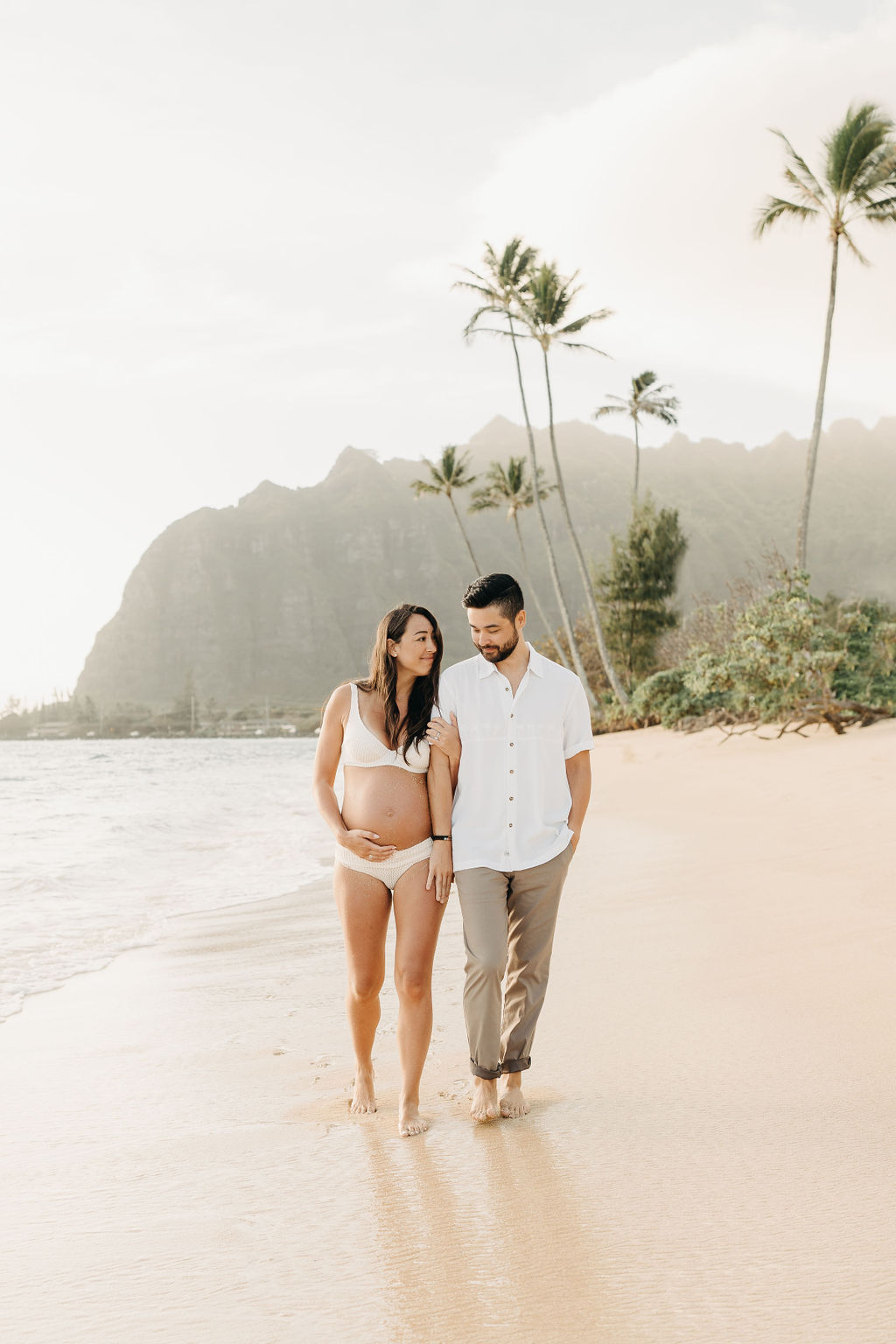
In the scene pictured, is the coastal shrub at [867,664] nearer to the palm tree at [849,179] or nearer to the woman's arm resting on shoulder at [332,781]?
the palm tree at [849,179]

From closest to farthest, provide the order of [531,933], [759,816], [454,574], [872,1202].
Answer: [872,1202]
[531,933]
[759,816]
[454,574]

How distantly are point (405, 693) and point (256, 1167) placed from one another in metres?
1.42

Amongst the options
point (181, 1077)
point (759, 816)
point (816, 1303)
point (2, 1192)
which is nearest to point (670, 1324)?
point (816, 1303)

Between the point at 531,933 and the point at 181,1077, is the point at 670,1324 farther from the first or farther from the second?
the point at 181,1077

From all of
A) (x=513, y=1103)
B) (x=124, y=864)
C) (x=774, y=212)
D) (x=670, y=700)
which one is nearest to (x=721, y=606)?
(x=670, y=700)

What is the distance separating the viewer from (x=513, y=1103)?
2951 mm

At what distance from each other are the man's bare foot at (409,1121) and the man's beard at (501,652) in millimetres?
1359

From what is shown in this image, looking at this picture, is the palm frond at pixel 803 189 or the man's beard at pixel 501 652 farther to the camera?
the palm frond at pixel 803 189

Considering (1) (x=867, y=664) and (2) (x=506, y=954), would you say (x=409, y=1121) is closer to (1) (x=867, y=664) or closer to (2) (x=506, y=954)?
(2) (x=506, y=954)

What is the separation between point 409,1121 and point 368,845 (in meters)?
0.80

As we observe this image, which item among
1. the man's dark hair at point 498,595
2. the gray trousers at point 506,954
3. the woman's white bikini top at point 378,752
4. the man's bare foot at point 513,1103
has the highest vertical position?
the man's dark hair at point 498,595

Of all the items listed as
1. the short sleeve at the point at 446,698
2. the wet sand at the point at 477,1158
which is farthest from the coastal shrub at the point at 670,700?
the short sleeve at the point at 446,698

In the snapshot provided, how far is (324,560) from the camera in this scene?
5039 inches

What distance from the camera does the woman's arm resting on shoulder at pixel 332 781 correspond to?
300 centimetres
